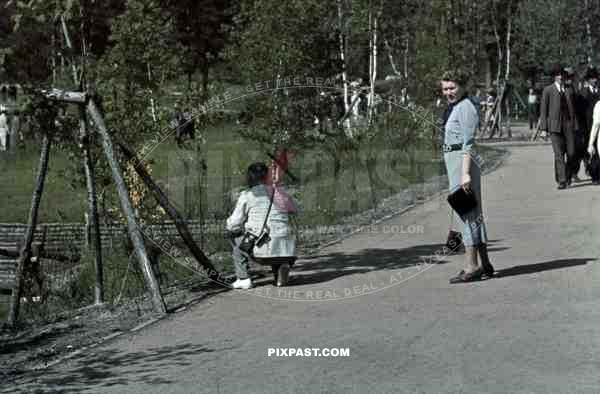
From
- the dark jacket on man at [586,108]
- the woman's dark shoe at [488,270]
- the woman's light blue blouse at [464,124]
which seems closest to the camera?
the woman's light blue blouse at [464,124]

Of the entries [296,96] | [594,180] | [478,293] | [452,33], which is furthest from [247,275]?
[452,33]

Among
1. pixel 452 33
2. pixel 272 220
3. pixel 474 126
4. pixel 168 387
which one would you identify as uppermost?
pixel 452 33

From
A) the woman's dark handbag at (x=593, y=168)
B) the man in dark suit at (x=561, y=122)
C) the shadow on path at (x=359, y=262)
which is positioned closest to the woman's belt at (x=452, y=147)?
the shadow on path at (x=359, y=262)

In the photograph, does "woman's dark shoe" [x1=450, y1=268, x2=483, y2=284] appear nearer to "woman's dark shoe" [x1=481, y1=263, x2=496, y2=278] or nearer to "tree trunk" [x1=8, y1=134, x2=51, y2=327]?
"woman's dark shoe" [x1=481, y1=263, x2=496, y2=278]

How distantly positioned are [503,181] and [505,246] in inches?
365

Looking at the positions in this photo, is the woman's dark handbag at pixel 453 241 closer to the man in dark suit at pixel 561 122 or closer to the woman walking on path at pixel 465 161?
the woman walking on path at pixel 465 161

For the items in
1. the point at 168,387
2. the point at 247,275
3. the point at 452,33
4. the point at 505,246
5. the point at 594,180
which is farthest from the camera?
the point at 452,33

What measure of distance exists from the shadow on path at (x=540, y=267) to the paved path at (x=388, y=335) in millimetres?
20

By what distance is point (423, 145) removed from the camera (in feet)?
94.0

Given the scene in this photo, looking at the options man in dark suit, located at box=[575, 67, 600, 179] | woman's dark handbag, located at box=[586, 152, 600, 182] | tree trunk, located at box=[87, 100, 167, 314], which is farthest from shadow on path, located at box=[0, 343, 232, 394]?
woman's dark handbag, located at box=[586, 152, 600, 182]

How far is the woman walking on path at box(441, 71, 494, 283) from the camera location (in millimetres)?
11414

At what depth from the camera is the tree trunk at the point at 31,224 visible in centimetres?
1209

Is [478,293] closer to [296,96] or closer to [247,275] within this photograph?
[247,275]

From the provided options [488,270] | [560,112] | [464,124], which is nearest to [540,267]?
[488,270]
